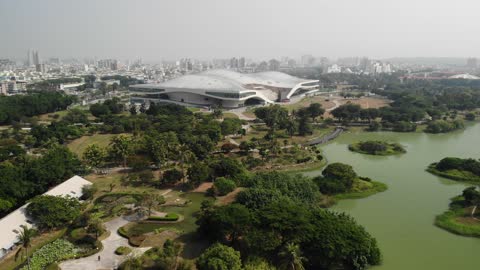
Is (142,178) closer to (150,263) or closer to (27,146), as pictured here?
(150,263)

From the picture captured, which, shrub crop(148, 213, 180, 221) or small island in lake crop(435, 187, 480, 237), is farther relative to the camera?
shrub crop(148, 213, 180, 221)

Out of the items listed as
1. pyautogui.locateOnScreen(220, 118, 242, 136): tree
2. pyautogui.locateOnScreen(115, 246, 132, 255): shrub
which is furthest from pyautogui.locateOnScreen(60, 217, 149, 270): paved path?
pyautogui.locateOnScreen(220, 118, 242, 136): tree

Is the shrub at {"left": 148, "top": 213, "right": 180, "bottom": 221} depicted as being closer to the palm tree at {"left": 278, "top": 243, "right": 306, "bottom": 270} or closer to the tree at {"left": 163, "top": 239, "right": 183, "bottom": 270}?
the tree at {"left": 163, "top": 239, "right": 183, "bottom": 270}

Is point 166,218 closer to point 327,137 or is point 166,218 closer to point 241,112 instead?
point 327,137

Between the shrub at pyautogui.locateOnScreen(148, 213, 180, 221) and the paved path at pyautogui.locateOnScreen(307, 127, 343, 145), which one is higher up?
the paved path at pyautogui.locateOnScreen(307, 127, 343, 145)

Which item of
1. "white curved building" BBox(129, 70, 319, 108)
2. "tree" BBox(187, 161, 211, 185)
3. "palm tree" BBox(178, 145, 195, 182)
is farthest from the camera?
"white curved building" BBox(129, 70, 319, 108)

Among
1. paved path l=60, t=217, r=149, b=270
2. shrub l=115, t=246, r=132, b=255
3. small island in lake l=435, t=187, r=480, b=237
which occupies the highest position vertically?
small island in lake l=435, t=187, r=480, b=237
